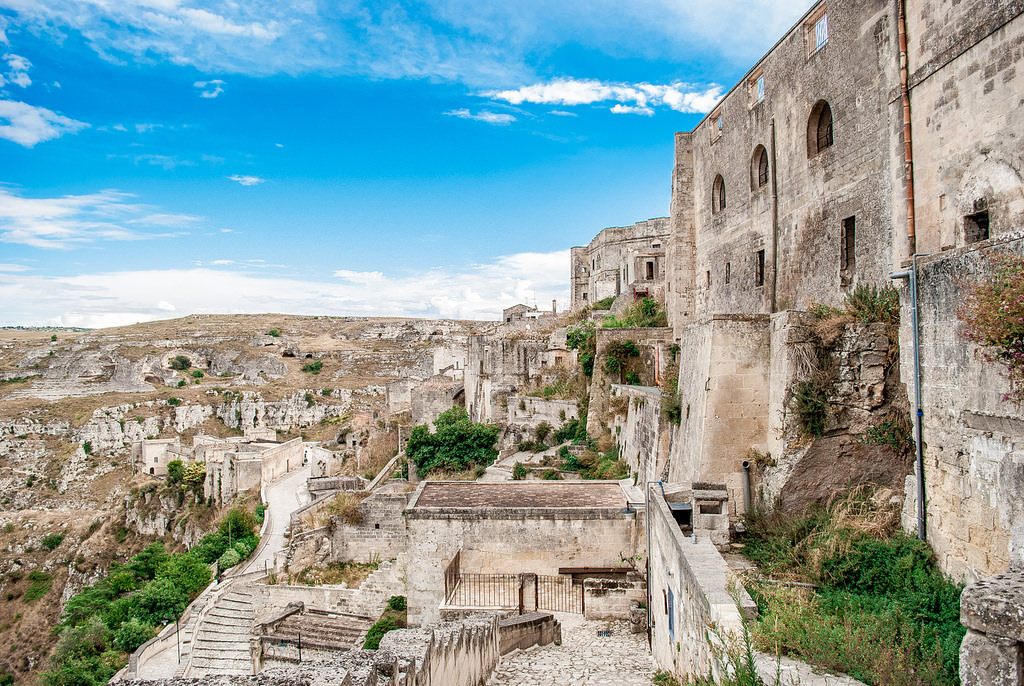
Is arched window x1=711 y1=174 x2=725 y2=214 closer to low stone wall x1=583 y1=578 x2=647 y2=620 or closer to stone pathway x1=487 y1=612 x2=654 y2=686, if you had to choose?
low stone wall x1=583 y1=578 x2=647 y2=620

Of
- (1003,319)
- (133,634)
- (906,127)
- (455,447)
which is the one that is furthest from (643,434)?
(133,634)

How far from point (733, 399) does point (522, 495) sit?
5462 millimetres

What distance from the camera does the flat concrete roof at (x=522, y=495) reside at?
41.7ft

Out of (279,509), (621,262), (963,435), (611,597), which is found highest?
(621,262)

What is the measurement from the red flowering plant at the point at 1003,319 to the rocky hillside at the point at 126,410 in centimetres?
3405

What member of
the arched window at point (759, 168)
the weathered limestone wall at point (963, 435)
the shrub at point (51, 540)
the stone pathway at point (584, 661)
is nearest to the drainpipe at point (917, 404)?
the weathered limestone wall at point (963, 435)

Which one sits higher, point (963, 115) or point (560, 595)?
point (963, 115)

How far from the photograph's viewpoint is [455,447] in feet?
79.7

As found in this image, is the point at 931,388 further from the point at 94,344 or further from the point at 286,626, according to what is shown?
the point at 94,344

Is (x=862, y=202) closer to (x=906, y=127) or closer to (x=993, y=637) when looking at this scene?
(x=906, y=127)

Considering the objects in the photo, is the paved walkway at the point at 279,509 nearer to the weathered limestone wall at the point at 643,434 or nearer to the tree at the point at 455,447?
the tree at the point at 455,447

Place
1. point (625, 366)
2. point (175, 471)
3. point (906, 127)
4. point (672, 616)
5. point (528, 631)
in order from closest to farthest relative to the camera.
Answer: point (672, 616) < point (906, 127) < point (528, 631) < point (625, 366) < point (175, 471)

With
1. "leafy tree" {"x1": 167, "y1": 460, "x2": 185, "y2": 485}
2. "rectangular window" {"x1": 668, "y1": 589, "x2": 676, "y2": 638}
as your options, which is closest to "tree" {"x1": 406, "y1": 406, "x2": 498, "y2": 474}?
"rectangular window" {"x1": 668, "y1": 589, "x2": 676, "y2": 638}

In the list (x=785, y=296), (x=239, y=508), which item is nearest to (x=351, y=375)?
(x=239, y=508)
